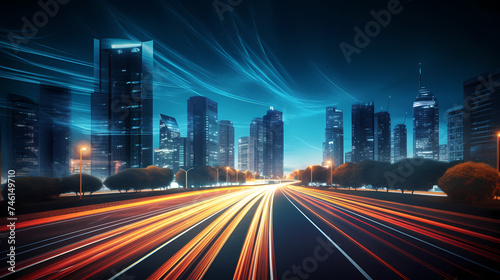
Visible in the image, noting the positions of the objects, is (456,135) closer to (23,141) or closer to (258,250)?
(258,250)

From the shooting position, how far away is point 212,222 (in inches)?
634

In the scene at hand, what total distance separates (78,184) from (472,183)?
4958 cm

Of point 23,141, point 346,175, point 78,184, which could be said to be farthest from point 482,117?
point 23,141

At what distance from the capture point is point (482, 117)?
128 meters

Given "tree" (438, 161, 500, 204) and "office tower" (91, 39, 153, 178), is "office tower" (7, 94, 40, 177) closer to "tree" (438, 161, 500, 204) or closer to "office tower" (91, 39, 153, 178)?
"office tower" (91, 39, 153, 178)

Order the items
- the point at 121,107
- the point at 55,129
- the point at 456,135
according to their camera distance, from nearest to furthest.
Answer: the point at 121,107, the point at 55,129, the point at 456,135

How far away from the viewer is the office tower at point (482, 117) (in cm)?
12038

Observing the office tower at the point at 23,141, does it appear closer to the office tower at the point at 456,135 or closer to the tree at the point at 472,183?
the tree at the point at 472,183

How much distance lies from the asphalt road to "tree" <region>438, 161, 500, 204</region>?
8.77 m

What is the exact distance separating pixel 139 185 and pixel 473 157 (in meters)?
169

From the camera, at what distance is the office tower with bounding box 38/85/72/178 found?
115m

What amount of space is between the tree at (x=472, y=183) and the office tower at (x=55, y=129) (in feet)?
482

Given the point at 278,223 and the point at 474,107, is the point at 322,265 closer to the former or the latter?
the point at 278,223

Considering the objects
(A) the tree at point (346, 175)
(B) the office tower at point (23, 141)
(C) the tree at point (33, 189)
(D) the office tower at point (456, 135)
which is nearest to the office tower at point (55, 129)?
(B) the office tower at point (23, 141)
